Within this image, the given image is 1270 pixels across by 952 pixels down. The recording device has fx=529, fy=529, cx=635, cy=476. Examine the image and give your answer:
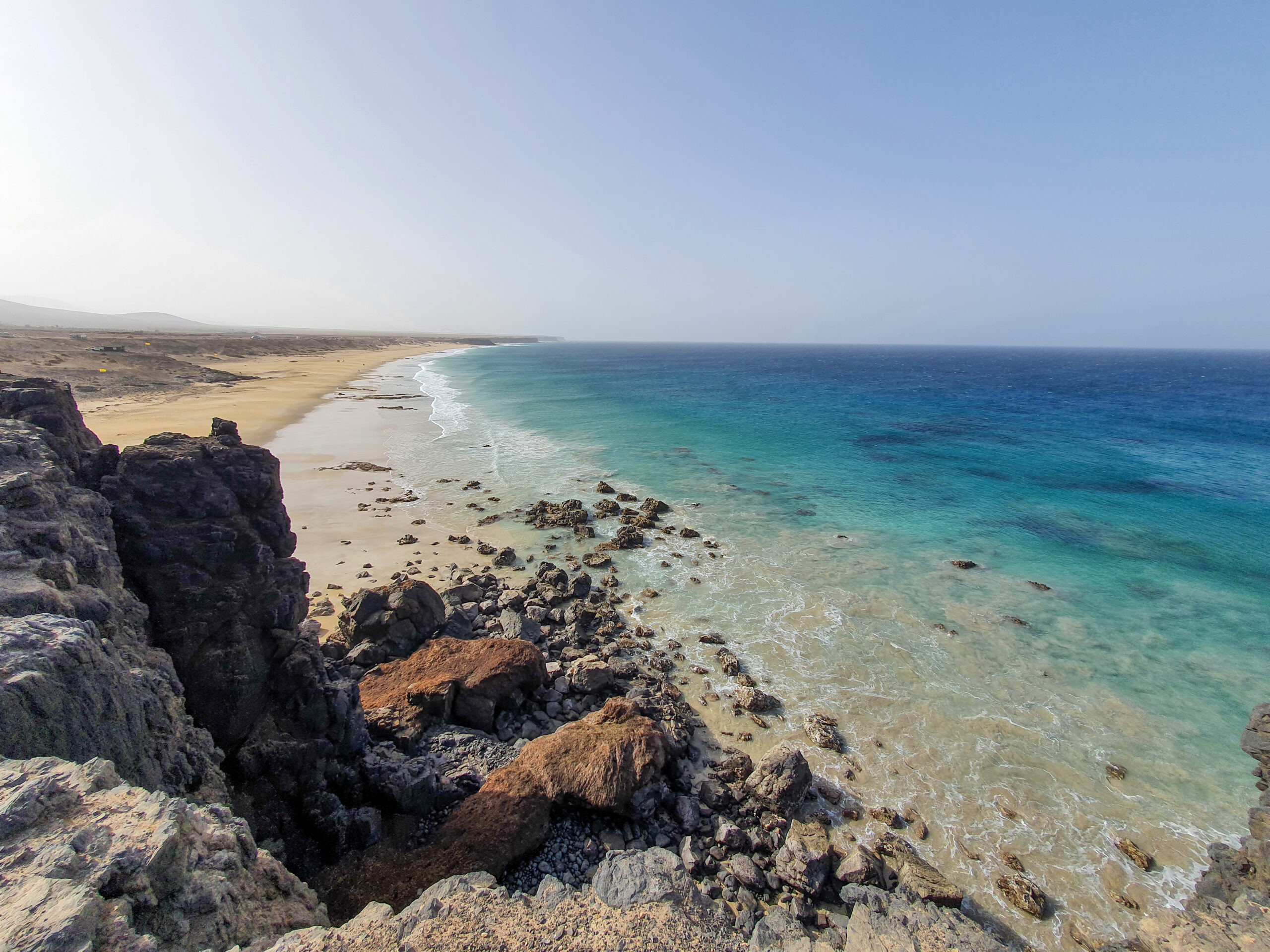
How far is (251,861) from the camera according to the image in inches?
221

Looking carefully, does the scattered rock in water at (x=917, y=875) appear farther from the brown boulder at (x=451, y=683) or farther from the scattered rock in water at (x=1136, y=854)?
the brown boulder at (x=451, y=683)

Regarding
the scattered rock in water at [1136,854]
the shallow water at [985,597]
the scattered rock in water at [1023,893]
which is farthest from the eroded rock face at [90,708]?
the scattered rock in water at [1136,854]

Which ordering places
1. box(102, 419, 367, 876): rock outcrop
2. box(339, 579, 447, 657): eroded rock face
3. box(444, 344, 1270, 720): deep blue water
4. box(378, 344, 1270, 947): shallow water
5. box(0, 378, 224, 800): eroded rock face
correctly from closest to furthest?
1. box(0, 378, 224, 800): eroded rock face
2. box(102, 419, 367, 876): rock outcrop
3. box(378, 344, 1270, 947): shallow water
4. box(339, 579, 447, 657): eroded rock face
5. box(444, 344, 1270, 720): deep blue water

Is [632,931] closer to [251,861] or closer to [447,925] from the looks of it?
[447,925]

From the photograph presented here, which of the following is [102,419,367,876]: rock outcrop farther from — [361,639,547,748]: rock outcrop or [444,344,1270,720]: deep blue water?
[444,344,1270,720]: deep blue water

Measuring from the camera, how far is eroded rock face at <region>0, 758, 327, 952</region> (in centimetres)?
396

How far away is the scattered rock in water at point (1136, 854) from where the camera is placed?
980cm

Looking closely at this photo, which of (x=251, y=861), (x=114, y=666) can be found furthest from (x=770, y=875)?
(x=114, y=666)

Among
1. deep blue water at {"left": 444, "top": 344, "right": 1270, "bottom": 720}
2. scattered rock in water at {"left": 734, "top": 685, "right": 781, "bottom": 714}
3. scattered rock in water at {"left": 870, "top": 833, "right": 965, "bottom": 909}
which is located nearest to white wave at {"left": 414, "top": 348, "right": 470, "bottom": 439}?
deep blue water at {"left": 444, "top": 344, "right": 1270, "bottom": 720}

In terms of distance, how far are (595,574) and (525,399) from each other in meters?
47.8

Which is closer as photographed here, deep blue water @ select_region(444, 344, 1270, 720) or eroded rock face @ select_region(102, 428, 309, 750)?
eroded rock face @ select_region(102, 428, 309, 750)

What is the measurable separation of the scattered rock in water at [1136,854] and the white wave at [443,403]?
40.2 metres

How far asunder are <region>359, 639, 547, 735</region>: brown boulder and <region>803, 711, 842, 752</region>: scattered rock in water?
21.4 feet

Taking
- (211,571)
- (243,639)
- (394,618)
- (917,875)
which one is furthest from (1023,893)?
(211,571)
